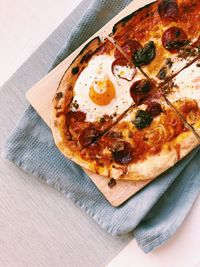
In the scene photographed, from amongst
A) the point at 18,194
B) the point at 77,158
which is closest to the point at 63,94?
the point at 77,158

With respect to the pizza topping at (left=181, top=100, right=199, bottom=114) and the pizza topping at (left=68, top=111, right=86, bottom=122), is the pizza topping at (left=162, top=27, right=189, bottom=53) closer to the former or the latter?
the pizza topping at (left=181, top=100, right=199, bottom=114)

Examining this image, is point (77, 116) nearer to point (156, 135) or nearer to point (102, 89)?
point (102, 89)

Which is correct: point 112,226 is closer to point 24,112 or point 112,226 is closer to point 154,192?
point 154,192

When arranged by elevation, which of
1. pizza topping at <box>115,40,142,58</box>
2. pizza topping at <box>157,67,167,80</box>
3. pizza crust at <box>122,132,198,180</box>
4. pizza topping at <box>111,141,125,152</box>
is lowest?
pizza crust at <box>122,132,198,180</box>

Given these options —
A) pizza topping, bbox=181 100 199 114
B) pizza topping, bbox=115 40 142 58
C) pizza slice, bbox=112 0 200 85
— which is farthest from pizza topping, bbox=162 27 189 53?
pizza topping, bbox=181 100 199 114

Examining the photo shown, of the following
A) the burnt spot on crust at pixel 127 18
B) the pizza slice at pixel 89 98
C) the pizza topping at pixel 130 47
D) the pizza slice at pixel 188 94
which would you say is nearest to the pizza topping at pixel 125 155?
the pizza slice at pixel 89 98

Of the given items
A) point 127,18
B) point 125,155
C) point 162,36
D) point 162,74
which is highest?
point 127,18

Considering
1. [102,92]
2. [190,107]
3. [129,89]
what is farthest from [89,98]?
[190,107]
